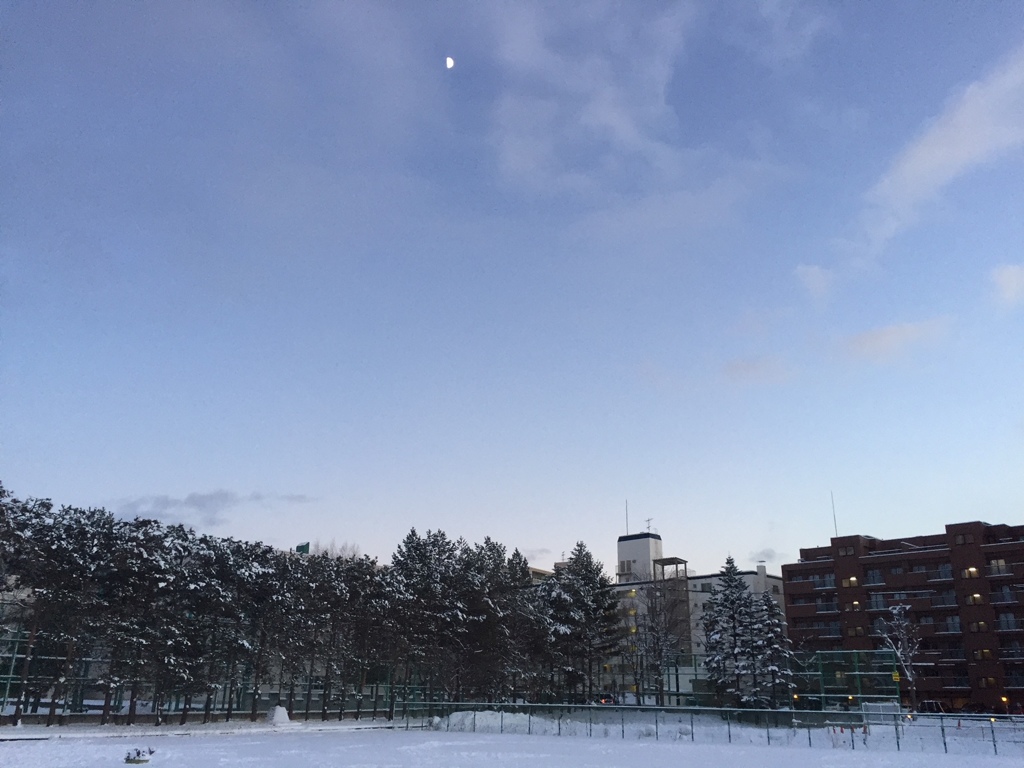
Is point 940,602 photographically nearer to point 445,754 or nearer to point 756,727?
point 756,727

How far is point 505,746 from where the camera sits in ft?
118

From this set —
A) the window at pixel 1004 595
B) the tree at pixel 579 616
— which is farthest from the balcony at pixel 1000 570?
the tree at pixel 579 616

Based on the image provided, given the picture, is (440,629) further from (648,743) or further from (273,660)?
(648,743)

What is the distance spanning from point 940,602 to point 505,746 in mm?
69140

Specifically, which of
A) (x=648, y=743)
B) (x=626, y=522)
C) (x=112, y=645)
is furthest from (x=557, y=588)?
(x=626, y=522)

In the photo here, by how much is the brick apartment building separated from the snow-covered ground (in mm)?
45533

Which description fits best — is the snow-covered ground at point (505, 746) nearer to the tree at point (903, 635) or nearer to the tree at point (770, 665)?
the tree at point (770, 665)

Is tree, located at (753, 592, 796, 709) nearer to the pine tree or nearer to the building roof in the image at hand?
the pine tree

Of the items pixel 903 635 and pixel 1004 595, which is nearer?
pixel 903 635

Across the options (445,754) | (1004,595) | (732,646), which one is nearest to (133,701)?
(445,754)

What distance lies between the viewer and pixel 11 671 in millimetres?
42719

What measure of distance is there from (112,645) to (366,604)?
752 inches

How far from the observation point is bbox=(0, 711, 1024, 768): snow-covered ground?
93.5ft

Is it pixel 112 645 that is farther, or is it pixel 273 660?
pixel 273 660
